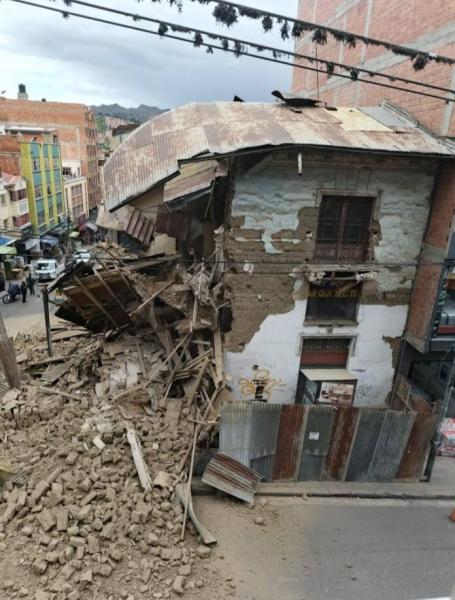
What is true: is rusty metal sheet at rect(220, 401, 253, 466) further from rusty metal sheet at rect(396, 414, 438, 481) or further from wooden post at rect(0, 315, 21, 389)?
wooden post at rect(0, 315, 21, 389)

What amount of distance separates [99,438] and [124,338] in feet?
12.7

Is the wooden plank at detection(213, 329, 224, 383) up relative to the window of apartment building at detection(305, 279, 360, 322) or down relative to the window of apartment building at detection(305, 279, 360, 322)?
down

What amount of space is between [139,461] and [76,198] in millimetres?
53586

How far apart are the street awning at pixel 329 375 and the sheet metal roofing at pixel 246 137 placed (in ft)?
19.8

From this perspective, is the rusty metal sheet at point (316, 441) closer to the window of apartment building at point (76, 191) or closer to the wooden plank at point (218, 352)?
the wooden plank at point (218, 352)

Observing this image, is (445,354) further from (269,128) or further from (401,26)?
(401,26)

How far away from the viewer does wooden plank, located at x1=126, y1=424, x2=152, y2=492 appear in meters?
7.54

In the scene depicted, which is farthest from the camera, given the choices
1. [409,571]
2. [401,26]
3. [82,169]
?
[82,169]

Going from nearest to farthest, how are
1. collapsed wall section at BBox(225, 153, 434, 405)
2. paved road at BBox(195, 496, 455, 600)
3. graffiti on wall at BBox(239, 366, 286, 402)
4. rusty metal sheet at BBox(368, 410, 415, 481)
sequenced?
1. paved road at BBox(195, 496, 455, 600)
2. rusty metal sheet at BBox(368, 410, 415, 481)
3. collapsed wall section at BBox(225, 153, 434, 405)
4. graffiti on wall at BBox(239, 366, 286, 402)

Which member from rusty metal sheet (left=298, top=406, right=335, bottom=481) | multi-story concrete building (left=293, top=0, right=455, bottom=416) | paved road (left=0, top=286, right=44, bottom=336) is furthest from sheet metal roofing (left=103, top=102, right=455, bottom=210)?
paved road (left=0, top=286, right=44, bottom=336)

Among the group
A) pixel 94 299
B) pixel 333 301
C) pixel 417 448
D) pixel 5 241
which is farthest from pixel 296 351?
pixel 5 241

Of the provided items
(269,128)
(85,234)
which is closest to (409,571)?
(269,128)

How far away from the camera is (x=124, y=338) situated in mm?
11578

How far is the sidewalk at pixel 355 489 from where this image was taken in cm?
880
